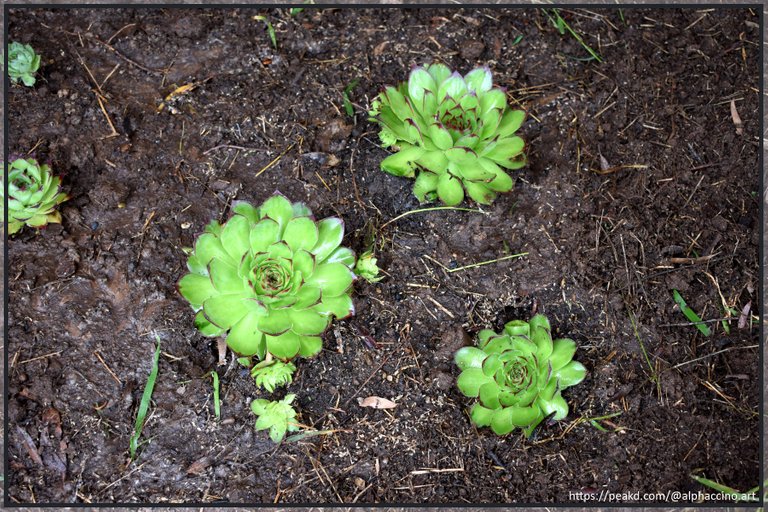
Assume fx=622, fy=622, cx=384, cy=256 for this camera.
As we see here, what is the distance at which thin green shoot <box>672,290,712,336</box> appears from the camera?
2783mm

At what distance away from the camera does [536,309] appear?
2744 mm

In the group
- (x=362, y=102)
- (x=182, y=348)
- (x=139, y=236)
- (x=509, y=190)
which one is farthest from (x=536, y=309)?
(x=139, y=236)

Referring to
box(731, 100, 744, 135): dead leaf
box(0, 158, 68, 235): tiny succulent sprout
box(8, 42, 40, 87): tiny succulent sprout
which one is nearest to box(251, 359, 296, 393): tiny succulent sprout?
box(0, 158, 68, 235): tiny succulent sprout

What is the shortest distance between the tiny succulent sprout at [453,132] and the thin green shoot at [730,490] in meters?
1.51

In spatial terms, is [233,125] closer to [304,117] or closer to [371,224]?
[304,117]

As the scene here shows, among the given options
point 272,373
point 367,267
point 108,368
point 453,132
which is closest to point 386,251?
point 367,267

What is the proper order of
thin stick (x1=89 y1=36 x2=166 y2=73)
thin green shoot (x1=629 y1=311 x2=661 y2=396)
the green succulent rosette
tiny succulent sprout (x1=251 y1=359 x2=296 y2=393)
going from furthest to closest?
thin stick (x1=89 y1=36 x2=166 y2=73) → thin green shoot (x1=629 y1=311 x2=661 y2=396) → tiny succulent sprout (x1=251 y1=359 x2=296 y2=393) → the green succulent rosette

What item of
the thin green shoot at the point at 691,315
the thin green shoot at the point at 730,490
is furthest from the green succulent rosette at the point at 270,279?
the thin green shoot at the point at 730,490

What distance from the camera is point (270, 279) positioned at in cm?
229

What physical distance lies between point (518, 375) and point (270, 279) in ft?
3.50

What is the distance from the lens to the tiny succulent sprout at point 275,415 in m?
2.55

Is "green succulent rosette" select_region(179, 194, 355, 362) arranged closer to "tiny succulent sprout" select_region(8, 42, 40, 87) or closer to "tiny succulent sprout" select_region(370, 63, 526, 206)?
"tiny succulent sprout" select_region(370, 63, 526, 206)

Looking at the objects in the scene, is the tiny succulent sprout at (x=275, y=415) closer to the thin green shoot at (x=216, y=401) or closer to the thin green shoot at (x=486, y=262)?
the thin green shoot at (x=216, y=401)

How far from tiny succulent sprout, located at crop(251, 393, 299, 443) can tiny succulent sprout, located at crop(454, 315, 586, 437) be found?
713 mm
